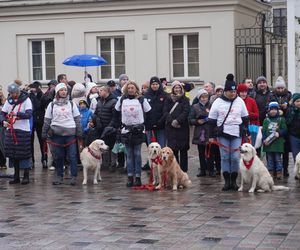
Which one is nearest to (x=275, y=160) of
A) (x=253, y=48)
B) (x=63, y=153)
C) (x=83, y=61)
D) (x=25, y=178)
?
(x=63, y=153)

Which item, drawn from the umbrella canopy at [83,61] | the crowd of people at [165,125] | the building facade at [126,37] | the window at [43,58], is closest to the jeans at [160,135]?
the crowd of people at [165,125]

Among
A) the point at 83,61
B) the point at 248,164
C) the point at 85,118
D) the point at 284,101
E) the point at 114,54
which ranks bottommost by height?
the point at 248,164

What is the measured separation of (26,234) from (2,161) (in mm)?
7553

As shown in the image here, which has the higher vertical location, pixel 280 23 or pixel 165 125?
pixel 280 23

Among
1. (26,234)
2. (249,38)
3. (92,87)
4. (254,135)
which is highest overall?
(249,38)

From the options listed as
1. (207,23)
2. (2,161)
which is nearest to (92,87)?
(2,161)

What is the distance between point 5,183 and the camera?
14.2 metres

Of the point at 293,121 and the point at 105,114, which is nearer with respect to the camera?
the point at 293,121

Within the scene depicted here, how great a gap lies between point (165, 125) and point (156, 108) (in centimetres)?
44

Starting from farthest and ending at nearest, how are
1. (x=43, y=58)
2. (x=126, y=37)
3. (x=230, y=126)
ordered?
(x=43, y=58)
(x=126, y=37)
(x=230, y=126)

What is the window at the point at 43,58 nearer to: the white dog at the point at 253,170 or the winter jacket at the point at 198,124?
the winter jacket at the point at 198,124

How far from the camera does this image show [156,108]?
14523 mm

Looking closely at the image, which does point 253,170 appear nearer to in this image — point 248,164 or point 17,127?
point 248,164

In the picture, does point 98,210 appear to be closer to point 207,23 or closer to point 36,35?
point 207,23
